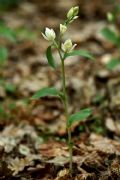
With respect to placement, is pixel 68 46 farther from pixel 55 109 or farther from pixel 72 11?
pixel 55 109

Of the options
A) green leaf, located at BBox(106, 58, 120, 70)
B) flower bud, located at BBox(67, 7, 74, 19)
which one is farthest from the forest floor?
flower bud, located at BBox(67, 7, 74, 19)

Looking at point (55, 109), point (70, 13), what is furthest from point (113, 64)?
point (70, 13)

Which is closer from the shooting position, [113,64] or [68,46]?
[68,46]

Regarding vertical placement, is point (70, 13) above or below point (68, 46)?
above

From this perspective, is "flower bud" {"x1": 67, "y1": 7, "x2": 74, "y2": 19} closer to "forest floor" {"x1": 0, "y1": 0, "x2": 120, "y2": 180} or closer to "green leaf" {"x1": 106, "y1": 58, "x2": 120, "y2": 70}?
"forest floor" {"x1": 0, "y1": 0, "x2": 120, "y2": 180}

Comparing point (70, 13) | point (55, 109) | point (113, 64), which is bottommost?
point (55, 109)

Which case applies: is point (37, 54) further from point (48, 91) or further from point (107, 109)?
point (48, 91)

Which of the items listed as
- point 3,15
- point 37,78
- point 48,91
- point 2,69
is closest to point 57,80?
point 37,78

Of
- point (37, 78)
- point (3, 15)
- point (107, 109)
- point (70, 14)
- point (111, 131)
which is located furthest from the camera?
point (3, 15)

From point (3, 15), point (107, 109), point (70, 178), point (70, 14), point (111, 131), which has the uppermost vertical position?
point (3, 15)

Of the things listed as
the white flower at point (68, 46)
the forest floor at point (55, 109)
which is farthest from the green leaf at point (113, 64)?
the white flower at point (68, 46)
